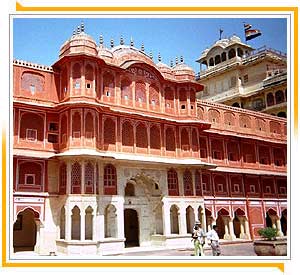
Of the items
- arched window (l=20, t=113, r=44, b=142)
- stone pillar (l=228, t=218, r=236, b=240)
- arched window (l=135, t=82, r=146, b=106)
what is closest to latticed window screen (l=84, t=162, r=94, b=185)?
arched window (l=20, t=113, r=44, b=142)

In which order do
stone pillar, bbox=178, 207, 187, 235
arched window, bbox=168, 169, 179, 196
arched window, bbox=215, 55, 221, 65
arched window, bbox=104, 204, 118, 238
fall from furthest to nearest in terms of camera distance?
arched window, bbox=215, 55, 221, 65 → arched window, bbox=168, 169, 179, 196 → stone pillar, bbox=178, 207, 187, 235 → arched window, bbox=104, 204, 118, 238

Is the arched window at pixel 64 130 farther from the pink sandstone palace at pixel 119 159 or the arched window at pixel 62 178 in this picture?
the arched window at pixel 62 178

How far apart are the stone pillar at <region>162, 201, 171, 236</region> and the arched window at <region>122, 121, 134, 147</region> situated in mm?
2902

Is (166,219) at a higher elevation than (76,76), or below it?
below

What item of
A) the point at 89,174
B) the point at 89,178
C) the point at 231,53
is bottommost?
the point at 89,178

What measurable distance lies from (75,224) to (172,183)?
466cm

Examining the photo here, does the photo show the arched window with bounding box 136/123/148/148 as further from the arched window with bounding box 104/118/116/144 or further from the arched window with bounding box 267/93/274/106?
the arched window with bounding box 267/93/274/106

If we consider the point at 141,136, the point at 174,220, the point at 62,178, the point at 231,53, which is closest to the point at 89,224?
the point at 62,178

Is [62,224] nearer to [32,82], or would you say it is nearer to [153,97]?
[32,82]

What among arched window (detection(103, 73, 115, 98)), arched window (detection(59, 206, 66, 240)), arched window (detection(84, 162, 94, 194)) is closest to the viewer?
arched window (detection(84, 162, 94, 194))

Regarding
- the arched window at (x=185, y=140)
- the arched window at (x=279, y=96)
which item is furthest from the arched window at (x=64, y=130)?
the arched window at (x=279, y=96)

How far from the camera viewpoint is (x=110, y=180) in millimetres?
15656

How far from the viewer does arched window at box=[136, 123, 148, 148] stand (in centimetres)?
1684
